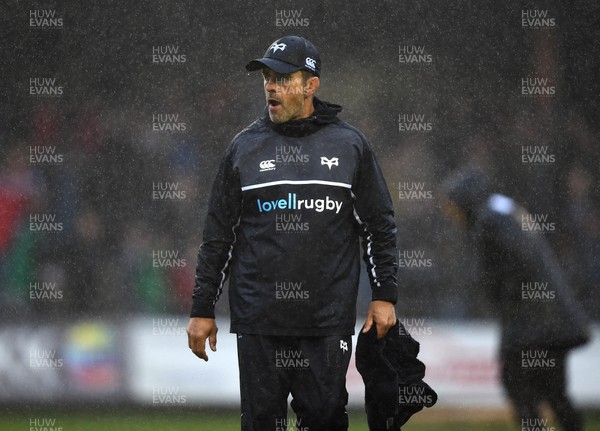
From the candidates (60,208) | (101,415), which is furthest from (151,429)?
(60,208)

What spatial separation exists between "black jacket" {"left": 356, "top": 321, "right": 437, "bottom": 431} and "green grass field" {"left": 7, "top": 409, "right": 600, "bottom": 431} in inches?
56.7

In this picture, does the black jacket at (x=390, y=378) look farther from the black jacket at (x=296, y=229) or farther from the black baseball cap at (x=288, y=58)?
the black baseball cap at (x=288, y=58)

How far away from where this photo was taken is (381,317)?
468 cm

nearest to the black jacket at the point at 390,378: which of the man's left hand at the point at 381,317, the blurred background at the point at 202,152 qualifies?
the man's left hand at the point at 381,317

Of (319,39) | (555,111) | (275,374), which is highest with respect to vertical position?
(319,39)

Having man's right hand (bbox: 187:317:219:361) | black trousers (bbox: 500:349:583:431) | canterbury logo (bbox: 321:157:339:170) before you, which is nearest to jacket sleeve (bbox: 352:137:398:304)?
canterbury logo (bbox: 321:157:339:170)

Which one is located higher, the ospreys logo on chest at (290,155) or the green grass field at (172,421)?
the ospreys logo on chest at (290,155)

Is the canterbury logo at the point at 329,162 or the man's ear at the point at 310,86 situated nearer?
the canterbury logo at the point at 329,162

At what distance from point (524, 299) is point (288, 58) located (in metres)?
2.38

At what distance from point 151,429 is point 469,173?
2373mm

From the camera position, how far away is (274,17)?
676 cm

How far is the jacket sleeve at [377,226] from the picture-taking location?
4.67m

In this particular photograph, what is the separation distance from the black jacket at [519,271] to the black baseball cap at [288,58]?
5.40 ft

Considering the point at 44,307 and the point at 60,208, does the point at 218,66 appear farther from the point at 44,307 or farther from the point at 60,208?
the point at 44,307
